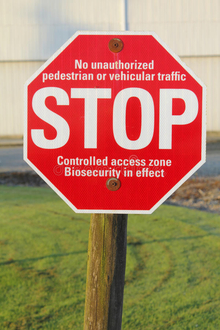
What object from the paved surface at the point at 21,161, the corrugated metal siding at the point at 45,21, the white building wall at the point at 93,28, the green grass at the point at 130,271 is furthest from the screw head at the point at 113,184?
the corrugated metal siding at the point at 45,21

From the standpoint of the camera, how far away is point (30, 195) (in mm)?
6695

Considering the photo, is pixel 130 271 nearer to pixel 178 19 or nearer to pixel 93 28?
pixel 93 28

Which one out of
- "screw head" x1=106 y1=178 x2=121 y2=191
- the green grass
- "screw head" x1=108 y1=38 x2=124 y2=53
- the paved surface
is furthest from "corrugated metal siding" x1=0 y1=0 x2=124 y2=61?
"screw head" x1=106 y1=178 x2=121 y2=191

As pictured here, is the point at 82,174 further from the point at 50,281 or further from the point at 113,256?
the point at 50,281

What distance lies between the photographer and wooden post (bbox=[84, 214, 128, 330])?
59.7 inches

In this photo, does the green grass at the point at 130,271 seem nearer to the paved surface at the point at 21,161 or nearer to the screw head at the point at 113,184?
the screw head at the point at 113,184

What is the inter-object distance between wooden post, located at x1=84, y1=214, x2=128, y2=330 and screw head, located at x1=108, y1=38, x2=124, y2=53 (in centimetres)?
60

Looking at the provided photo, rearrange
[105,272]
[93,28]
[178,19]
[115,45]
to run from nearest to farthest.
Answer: [115,45], [105,272], [178,19], [93,28]

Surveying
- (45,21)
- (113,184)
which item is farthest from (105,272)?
(45,21)

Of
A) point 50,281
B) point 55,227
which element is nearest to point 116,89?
point 50,281

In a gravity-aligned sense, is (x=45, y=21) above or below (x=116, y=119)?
above

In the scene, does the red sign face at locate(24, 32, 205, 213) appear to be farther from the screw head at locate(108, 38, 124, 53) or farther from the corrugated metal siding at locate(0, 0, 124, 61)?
the corrugated metal siding at locate(0, 0, 124, 61)

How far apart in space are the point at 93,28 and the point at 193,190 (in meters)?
6.51

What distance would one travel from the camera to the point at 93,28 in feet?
37.5
